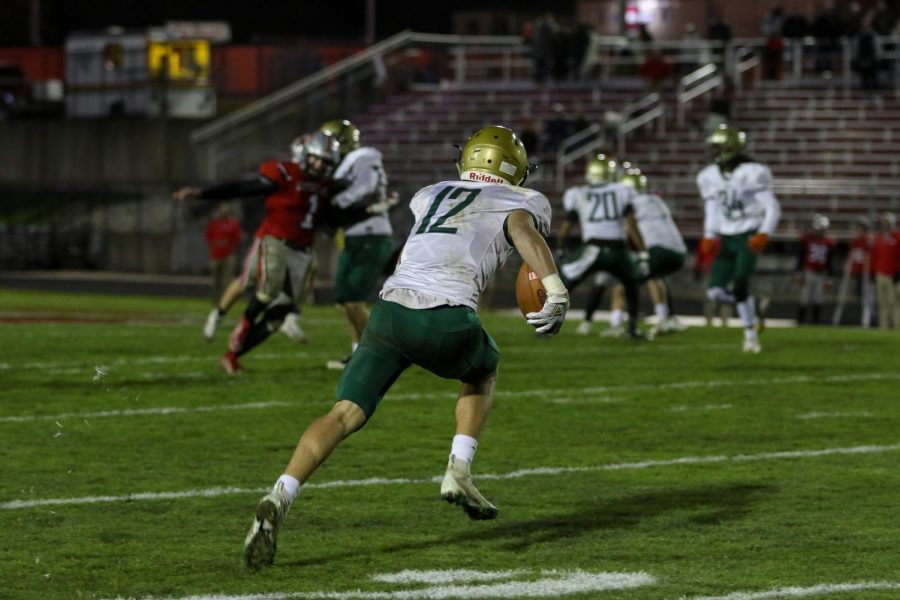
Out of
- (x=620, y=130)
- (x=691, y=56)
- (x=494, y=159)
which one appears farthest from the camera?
(x=691, y=56)

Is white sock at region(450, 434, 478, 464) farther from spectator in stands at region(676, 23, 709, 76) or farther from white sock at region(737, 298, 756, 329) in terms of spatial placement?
spectator in stands at region(676, 23, 709, 76)

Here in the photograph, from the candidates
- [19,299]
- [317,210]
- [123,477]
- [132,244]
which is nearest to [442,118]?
[132,244]

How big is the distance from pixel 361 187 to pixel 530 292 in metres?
5.72

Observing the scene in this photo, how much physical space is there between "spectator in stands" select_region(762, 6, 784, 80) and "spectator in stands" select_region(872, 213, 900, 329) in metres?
8.91

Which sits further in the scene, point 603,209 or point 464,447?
point 603,209

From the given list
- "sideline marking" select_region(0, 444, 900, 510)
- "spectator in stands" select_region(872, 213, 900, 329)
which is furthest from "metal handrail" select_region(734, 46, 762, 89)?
"sideline marking" select_region(0, 444, 900, 510)

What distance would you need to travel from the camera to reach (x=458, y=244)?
229 inches

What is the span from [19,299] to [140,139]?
44.5ft

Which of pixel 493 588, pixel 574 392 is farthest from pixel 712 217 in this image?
pixel 493 588

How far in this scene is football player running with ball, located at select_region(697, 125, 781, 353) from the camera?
1327 cm

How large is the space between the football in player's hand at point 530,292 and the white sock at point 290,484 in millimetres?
951

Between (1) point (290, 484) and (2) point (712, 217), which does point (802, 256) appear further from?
(1) point (290, 484)

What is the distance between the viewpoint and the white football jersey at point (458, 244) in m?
5.78

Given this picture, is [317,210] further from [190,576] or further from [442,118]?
[442,118]
